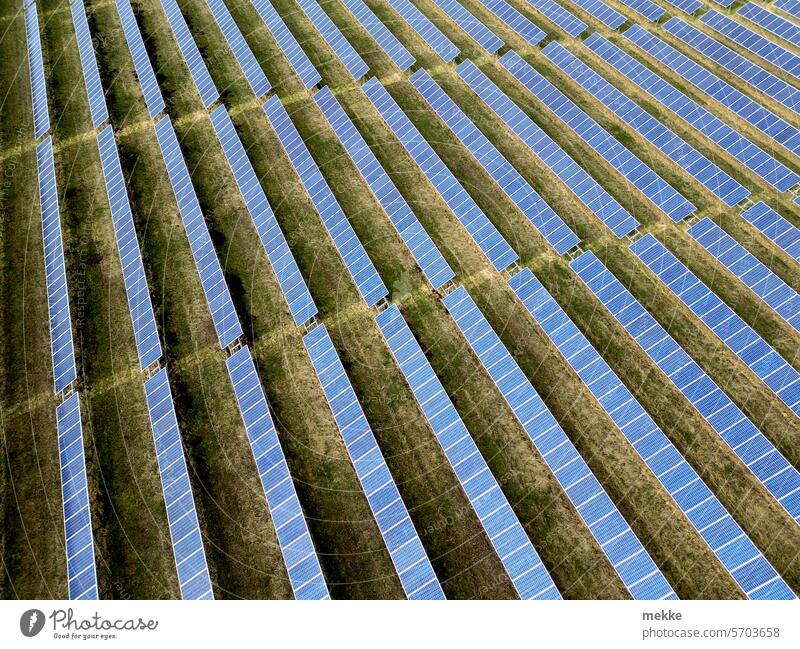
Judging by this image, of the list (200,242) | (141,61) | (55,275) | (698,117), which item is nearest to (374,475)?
(200,242)

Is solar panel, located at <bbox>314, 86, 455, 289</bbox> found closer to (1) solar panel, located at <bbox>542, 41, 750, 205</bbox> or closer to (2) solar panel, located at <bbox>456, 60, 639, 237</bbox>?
(2) solar panel, located at <bbox>456, 60, 639, 237</bbox>

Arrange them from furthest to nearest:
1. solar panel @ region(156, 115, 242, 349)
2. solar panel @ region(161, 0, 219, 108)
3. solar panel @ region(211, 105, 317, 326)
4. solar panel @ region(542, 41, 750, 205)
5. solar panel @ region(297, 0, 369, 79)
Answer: solar panel @ region(161, 0, 219, 108), solar panel @ region(297, 0, 369, 79), solar panel @ region(542, 41, 750, 205), solar panel @ region(211, 105, 317, 326), solar panel @ region(156, 115, 242, 349)

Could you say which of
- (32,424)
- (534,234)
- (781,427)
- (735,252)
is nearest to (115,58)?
(32,424)

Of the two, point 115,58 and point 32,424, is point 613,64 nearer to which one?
point 115,58

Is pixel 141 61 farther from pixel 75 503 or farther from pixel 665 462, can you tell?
pixel 665 462

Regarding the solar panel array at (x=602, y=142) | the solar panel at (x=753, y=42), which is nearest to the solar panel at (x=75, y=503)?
the solar panel array at (x=602, y=142)

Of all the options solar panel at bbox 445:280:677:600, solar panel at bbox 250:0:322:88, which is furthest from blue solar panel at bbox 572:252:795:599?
solar panel at bbox 250:0:322:88
